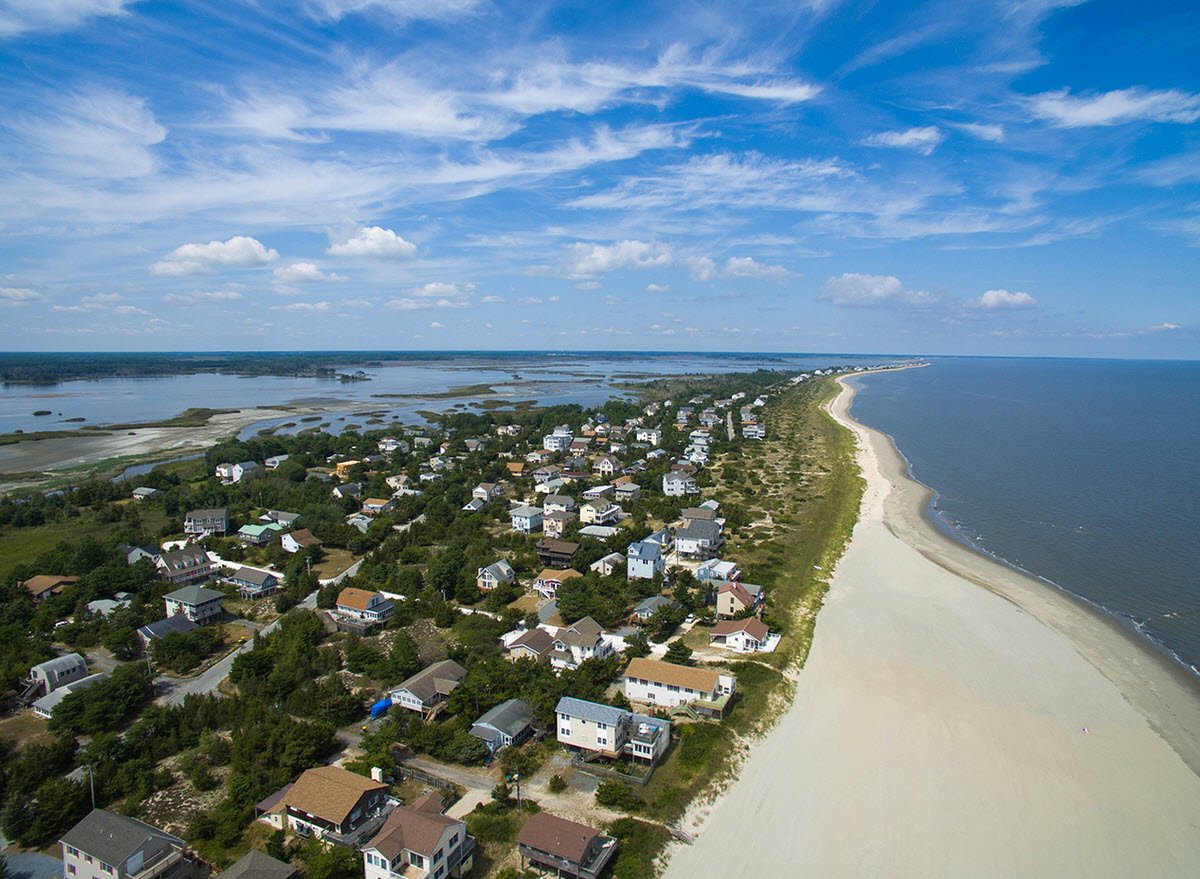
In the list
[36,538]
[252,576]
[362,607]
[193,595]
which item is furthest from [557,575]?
[36,538]

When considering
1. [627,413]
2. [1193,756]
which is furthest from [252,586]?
[627,413]

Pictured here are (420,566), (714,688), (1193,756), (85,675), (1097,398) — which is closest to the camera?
(1193,756)

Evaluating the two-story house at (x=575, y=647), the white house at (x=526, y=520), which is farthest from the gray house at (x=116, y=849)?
the white house at (x=526, y=520)

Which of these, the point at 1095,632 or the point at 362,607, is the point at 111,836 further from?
the point at 1095,632

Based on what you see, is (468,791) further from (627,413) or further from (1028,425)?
(1028,425)

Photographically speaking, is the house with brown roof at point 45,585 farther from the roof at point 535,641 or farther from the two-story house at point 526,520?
the roof at point 535,641
